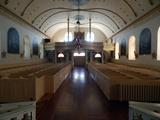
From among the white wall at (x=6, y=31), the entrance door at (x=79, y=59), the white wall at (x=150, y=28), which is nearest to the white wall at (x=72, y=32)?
the entrance door at (x=79, y=59)

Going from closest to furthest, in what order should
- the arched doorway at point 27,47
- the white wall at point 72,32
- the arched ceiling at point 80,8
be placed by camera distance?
the arched ceiling at point 80,8, the arched doorway at point 27,47, the white wall at point 72,32

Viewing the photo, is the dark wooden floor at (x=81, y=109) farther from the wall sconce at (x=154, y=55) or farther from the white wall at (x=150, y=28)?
the white wall at (x=150, y=28)

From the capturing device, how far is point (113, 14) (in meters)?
14.8

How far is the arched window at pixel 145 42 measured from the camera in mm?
10398

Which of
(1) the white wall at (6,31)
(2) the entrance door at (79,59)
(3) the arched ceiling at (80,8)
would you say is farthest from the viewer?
(2) the entrance door at (79,59)

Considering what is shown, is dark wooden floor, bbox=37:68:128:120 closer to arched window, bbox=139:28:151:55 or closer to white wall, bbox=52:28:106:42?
arched window, bbox=139:28:151:55

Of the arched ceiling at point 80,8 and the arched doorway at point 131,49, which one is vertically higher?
the arched ceiling at point 80,8

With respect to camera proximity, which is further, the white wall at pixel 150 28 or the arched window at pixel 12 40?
the arched window at pixel 12 40

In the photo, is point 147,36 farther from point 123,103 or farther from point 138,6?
point 123,103

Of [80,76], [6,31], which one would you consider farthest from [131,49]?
[6,31]

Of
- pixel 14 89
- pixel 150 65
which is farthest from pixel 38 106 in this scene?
pixel 150 65

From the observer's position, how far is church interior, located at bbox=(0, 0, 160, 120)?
183 inches

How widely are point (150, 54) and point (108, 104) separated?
5661 millimetres

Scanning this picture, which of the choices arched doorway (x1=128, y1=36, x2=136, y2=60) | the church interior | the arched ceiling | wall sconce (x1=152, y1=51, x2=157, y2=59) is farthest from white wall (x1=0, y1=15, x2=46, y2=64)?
arched doorway (x1=128, y1=36, x2=136, y2=60)
